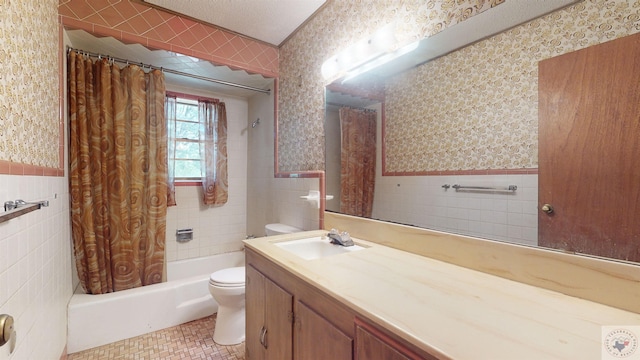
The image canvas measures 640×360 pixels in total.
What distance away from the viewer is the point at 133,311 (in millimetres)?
1929

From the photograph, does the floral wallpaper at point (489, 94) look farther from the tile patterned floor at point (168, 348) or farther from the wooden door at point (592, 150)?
the tile patterned floor at point (168, 348)

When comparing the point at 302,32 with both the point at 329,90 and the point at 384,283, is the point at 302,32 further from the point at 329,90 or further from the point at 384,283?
the point at 384,283

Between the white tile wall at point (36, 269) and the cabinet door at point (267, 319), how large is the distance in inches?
33.2

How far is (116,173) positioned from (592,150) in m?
2.75

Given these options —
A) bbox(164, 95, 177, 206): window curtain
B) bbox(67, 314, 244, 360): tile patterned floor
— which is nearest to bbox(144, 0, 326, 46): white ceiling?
bbox(164, 95, 177, 206): window curtain

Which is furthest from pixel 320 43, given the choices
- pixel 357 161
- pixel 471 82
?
pixel 471 82

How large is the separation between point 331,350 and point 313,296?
0.57 ft

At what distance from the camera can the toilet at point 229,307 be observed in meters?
1.82

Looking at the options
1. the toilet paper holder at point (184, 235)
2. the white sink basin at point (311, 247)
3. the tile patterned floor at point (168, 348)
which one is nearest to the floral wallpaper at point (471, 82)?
the white sink basin at point (311, 247)

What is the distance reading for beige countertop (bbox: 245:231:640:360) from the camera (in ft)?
1.81

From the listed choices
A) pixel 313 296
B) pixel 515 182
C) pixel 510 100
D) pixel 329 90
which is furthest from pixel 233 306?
pixel 510 100

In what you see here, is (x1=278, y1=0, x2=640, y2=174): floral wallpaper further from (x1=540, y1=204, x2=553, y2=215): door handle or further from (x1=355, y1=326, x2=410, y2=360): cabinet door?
(x1=355, y1=326, x2=410, y2=360): cabinet door

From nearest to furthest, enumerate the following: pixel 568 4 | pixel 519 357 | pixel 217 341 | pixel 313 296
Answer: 1. pixel 519 357
2. pixel 568 4
3. pixel 313 296
4. pixel 217 341

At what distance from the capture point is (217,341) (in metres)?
1.85
